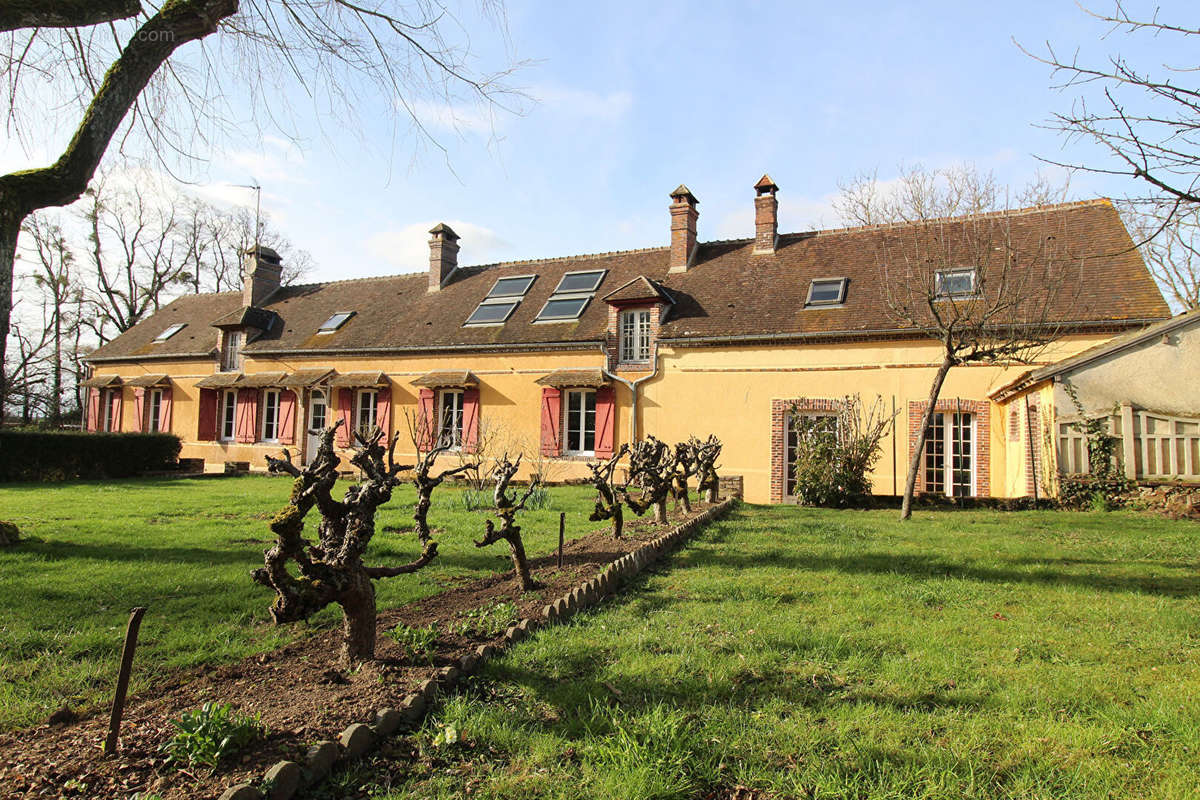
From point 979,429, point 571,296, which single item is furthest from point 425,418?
point 979,429

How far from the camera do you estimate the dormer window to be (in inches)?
805

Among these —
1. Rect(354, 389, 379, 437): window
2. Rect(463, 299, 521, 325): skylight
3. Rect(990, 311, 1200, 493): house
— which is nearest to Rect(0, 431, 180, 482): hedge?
Rect(354, 389, 379, 437): window

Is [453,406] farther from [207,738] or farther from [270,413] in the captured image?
[207,738]

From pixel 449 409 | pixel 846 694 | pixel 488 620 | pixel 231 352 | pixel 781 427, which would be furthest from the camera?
pixel 231 352

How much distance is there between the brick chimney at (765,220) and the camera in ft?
54.2

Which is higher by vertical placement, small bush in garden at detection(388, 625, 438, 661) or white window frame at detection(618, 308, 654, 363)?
white window frame at detection(618, 308, 654, 363)

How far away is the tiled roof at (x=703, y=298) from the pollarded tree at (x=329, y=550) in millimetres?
11769

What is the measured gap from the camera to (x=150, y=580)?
5.42m

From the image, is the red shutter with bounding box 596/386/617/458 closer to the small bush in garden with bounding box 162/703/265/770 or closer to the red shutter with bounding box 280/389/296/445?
the red shutter with bounding box 280/389/296/445

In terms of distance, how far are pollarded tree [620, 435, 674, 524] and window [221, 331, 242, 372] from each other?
1673cm

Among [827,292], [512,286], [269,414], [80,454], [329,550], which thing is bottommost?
[329,550]

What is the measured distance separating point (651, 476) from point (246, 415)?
15878 millimetres

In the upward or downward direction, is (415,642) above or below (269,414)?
below

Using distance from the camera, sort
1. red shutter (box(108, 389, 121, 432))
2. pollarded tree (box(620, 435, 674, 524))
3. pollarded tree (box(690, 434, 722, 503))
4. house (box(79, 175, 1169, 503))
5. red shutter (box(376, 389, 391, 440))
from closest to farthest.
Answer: pollarded tree (box(620, 435, 674, 524))
pollarded tree (box(690, 434, 722, 503))
house (box(79, 175, 1169, 503))
red shutter (box(376, 389, 391, 440))
red shutter (box(108, 389, 121, 432))
